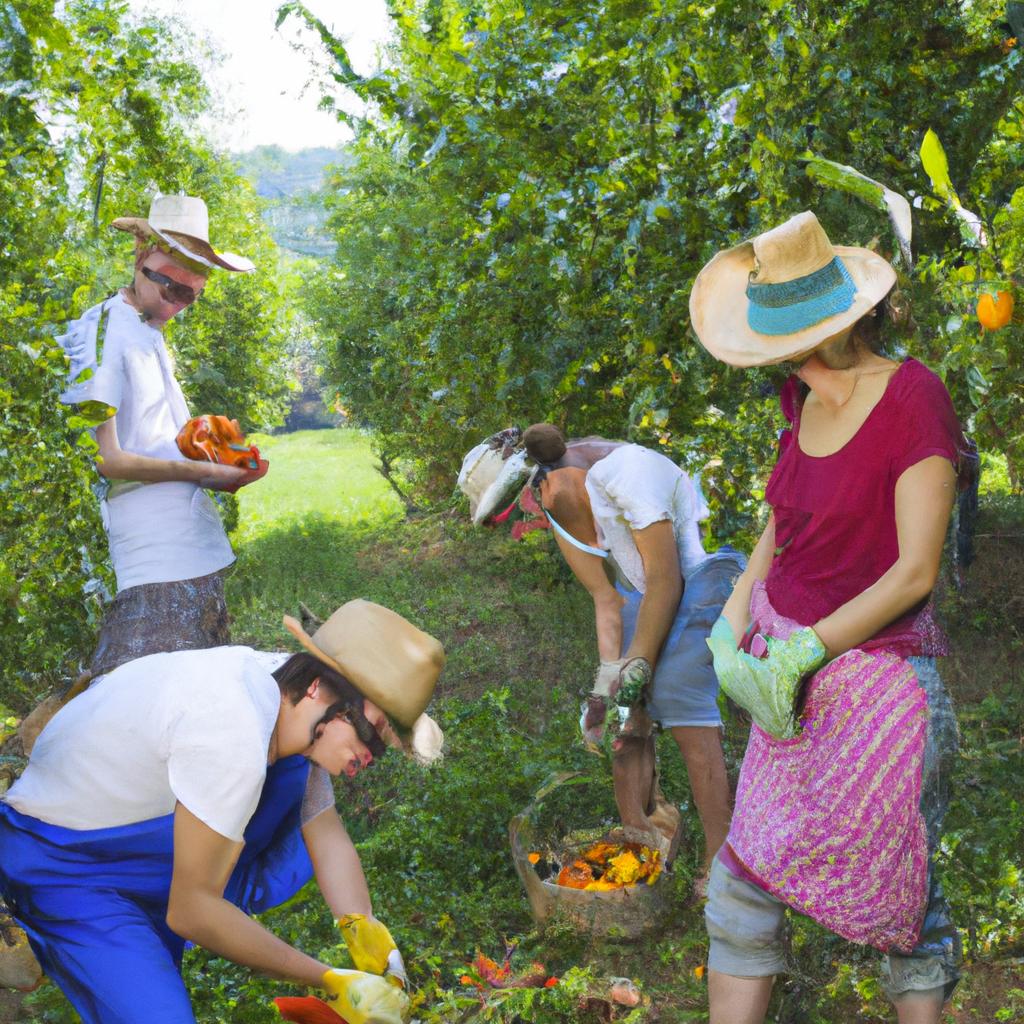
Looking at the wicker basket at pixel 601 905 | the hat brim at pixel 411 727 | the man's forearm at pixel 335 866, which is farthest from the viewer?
the wicker basket at pixel 601 905

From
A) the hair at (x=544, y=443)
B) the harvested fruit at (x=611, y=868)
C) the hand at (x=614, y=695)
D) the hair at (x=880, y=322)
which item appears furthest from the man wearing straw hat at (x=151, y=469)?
the hair at (x=880, y=322)

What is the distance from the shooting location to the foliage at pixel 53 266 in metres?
3.20

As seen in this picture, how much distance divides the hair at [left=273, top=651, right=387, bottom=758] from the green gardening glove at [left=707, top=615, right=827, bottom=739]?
72 centimetres

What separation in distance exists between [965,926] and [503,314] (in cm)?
260

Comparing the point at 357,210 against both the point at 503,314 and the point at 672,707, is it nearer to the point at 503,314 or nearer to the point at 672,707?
the point at 503,314

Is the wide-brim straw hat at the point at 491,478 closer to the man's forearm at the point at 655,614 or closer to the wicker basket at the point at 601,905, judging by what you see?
the man's forearm at the point at 655,614

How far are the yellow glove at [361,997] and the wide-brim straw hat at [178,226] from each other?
2.13m

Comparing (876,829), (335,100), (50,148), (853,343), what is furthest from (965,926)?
(335,100)

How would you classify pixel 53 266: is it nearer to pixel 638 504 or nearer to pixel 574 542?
pixel 574 542

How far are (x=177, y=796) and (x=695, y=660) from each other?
181 cm

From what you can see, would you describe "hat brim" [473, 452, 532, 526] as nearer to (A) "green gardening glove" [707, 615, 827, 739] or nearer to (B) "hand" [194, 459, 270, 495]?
(B) "hand" [194, 459, 270, 495]

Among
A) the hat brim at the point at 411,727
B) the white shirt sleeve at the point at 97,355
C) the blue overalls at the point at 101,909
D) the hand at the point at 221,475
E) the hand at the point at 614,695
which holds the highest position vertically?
the white shirt sleeve at the point at 97,355

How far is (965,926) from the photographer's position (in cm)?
302

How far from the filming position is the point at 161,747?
213 cm
